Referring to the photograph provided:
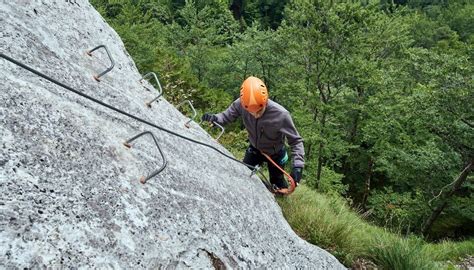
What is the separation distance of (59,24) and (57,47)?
353 mm

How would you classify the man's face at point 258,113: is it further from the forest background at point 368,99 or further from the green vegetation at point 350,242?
the forest background at point 368,99

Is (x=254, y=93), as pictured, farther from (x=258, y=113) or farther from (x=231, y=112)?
(x=231, y=112)

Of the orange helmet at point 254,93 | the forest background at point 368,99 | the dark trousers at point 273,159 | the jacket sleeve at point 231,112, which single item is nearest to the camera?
the orange helmet at point 254,93

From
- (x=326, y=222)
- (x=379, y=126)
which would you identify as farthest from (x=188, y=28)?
(x=326, y=222)

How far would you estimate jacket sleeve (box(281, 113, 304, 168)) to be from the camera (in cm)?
496

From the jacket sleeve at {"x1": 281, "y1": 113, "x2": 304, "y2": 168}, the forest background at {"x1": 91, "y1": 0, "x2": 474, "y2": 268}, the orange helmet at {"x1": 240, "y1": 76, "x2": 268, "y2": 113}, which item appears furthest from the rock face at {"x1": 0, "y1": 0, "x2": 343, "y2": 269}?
the forest background at {"x1": 91, "y1": 0, "x2": 474, "y2": 268}

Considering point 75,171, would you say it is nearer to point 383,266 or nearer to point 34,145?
point 34,145

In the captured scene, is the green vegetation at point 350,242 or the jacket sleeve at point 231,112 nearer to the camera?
the green vegetation at point 350,242

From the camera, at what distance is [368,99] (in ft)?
71.7

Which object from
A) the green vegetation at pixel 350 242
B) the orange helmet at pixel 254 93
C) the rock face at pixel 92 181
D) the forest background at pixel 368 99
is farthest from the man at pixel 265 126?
the forest background at pixel 368 99

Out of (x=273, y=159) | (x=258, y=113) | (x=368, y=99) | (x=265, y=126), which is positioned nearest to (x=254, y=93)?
(x=258, y=113)

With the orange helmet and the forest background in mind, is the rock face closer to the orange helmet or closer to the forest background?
the orange helmet

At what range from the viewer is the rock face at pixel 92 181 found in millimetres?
1737

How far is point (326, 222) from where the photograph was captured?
512cm
